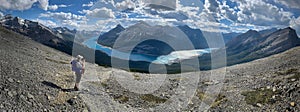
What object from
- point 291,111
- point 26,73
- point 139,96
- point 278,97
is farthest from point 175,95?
point 26,73

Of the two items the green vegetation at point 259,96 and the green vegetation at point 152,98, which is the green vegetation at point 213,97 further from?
the green vegetation at point 152,98

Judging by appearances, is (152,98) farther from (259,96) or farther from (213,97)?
(259,96)

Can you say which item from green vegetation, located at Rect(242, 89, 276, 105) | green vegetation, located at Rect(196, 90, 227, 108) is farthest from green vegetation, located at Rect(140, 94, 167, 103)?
green vegetation, located at Rect(242, 89, 276, 105)

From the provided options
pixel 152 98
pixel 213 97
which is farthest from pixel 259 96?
pixel 152 98

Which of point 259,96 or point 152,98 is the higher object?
point 259,96

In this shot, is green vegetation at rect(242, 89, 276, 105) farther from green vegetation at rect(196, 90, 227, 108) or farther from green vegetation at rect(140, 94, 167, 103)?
green vegetation at rect(140, 94, 167, 103)

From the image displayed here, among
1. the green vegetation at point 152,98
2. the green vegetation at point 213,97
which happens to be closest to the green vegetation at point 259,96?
the green vegetation at point 213,97

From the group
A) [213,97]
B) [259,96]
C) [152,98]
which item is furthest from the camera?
[213,97]

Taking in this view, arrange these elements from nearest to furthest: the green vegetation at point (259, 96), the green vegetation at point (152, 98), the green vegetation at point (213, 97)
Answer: the green vegetation at point (259, 96) → the green vegetation at point (213, 97) → the green vegetation at point (152, 98)
